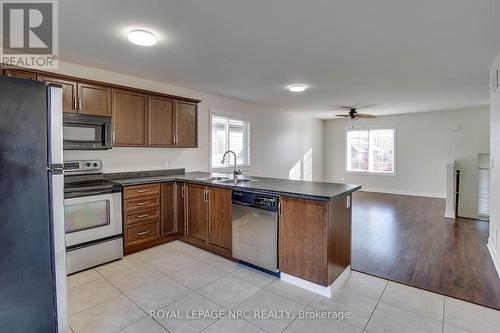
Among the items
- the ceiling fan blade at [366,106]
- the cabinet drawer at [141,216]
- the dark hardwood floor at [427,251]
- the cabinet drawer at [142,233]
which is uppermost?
the ceiling fan blade at [366,106]

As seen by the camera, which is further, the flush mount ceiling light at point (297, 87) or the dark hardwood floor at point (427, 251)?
the flush mount ceiling light at point (297, 87)

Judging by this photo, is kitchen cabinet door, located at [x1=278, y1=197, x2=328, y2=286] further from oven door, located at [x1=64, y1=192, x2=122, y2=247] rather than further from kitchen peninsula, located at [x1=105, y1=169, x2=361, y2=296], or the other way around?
oven door, located at [x1=64, y1=192, x2=122, y2=247]

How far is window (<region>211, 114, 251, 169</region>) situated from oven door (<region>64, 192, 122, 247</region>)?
88.7 inches

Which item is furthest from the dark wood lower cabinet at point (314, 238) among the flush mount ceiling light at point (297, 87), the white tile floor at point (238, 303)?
the flush mount ceiling light at point (297, 87)

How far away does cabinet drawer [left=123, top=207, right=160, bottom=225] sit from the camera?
324cm

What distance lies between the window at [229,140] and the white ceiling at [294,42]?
0.96 metres

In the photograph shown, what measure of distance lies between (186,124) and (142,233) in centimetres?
181

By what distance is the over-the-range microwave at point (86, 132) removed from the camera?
2973 millimetres

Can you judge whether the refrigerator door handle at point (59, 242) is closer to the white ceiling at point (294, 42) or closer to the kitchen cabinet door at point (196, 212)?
the white ceiling at point (294, 42)

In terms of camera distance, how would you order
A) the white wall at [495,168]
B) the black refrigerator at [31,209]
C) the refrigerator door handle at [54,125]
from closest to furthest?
1. the black refrigerator at [31,209]
2. the refrigerator door handle at [54,125]
3. the white wall at [495,168]

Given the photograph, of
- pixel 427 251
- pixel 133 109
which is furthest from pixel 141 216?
pixel 427 251

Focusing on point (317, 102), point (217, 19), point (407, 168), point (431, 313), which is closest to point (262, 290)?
point (431, 313)

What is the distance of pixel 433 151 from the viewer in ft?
23.6

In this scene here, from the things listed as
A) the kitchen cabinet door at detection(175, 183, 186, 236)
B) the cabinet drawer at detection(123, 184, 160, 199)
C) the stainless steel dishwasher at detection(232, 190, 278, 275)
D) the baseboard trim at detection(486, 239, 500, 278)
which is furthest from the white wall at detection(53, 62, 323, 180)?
the baseboard trim at detection(486, 239, 500, 278)
